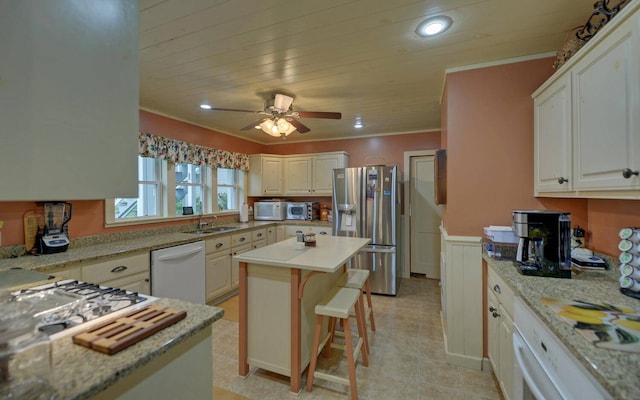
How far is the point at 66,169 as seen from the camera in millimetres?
662

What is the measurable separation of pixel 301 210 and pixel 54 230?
10.4 feet

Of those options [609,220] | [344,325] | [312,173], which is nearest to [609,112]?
[609,220]

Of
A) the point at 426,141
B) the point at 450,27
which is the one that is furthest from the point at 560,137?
the point at 426,141

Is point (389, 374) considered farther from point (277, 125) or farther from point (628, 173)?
point (277, 125)

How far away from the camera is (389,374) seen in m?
2.09

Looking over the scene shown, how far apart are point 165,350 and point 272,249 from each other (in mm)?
1504

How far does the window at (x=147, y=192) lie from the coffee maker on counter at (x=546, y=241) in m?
3.82

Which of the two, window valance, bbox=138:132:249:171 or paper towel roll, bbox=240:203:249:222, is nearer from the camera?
window valance, bbox=138:132:249:171

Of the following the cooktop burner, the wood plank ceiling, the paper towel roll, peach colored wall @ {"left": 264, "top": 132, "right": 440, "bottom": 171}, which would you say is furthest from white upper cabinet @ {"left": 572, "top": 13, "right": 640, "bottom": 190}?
the paper towel roll

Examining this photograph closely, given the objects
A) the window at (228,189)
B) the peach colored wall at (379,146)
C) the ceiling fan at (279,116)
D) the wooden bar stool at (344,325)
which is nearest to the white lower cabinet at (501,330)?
the wooden bar stool at (344,325)

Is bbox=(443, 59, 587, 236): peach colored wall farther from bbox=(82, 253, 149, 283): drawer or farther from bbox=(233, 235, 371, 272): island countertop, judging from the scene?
bbox=(82, 253, 149, 283): drawer

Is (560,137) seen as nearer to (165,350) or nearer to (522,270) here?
(522,270)

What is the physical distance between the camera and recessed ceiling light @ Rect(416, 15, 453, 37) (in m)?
1.62

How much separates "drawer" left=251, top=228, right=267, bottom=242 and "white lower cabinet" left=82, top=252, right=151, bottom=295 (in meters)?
1.66
